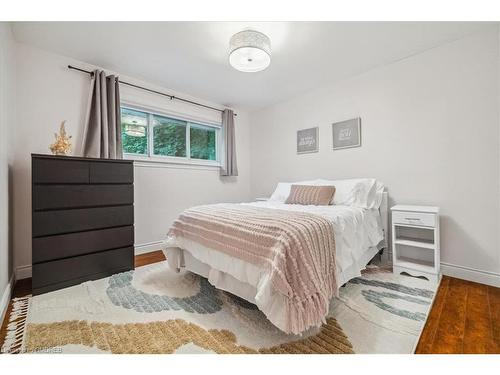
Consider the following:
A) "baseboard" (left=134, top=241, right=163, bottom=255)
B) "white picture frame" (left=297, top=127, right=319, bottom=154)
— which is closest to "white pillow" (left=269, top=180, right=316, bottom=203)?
"white picture frame" (left=297, top=127, right=319, bottom=154)

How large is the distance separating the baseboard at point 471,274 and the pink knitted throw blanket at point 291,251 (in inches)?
63.1

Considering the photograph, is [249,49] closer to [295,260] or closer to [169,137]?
[295,260]

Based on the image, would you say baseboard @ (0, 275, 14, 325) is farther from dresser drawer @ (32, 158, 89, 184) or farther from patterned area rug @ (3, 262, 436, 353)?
dresser drawer @ (32, 158, 89, 184)

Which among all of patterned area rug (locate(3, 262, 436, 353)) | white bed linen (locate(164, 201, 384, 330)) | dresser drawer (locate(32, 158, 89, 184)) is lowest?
patterned area rug (locate(3, 262, 436, 353))

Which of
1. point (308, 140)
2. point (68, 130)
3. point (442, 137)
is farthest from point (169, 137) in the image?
point (442, 137)

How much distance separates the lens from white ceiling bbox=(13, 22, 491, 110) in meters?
1.94

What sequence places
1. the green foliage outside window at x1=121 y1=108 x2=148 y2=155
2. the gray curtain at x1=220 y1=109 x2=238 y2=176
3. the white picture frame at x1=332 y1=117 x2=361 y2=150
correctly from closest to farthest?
the white picture frame at x1=332 y1=117 x2=361 y2=150
the green foliage outside window at x1=121 y1=108 x2=148 y2=155
the gray curtain at x1=220 y1=109 x2=238 y2=176

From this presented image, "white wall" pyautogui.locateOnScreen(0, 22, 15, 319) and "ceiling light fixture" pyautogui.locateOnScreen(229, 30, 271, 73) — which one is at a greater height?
"ceiling light fixture" pyautogui.locateOnScreen(229, 30, 271, 73)

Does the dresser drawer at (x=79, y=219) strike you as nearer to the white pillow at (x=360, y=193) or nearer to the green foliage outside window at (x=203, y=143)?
the green foliage outside window at (x=203, y=143)

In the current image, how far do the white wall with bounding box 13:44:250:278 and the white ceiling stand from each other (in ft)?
0.68

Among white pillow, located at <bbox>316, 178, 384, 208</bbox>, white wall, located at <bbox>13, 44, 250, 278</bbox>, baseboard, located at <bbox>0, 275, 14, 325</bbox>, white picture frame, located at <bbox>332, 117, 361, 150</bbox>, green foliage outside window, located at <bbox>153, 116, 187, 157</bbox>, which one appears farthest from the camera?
green foliage outside window, located at <bbox>153, 116, 187, 157</bbox>

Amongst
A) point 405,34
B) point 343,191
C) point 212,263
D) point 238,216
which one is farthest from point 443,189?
point 212,263

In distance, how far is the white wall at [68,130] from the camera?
2.18 m
